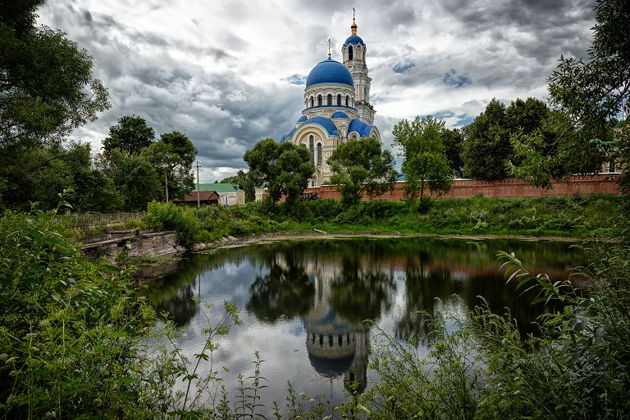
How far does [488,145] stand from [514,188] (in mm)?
4047

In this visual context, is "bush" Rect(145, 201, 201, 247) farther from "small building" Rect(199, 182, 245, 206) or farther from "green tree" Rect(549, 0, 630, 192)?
"small building" Rect(199, 182, 245, 206)

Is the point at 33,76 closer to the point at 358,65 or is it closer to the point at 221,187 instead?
the point at 358,65

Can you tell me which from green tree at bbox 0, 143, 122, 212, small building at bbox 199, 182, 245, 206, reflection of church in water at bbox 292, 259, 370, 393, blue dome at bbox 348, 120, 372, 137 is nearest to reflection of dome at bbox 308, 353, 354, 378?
reflection of church in water at bbox 292, 259, 370, 393

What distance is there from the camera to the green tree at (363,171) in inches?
1209

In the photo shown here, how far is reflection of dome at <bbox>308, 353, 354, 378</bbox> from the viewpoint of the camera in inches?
212

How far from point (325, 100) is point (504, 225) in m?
26.5

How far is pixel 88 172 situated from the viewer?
20.6 m

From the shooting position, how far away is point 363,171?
99.5ft

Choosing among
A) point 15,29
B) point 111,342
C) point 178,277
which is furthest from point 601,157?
point 178,277

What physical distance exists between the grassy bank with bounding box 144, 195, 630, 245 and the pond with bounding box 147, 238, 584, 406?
295 cm

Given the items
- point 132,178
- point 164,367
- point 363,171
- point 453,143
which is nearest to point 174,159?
point 132,178

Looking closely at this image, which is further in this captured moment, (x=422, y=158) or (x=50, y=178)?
(x=422, y=158)

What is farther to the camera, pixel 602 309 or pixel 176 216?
pixel 176 216

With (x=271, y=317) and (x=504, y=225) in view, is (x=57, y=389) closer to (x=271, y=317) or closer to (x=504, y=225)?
(x=271, y=317)
